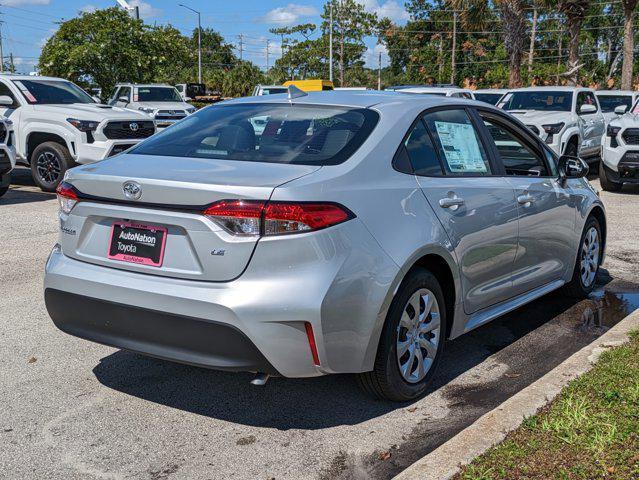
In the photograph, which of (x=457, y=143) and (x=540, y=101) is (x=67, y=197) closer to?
(x=457, y=143)

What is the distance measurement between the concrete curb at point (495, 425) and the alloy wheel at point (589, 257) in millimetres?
1708

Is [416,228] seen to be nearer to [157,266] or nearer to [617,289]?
[157,266]

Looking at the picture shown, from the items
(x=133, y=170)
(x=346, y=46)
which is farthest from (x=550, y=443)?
(x=346, y=46)

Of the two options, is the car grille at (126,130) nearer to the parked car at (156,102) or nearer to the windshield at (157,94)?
the parked car at (156,102)

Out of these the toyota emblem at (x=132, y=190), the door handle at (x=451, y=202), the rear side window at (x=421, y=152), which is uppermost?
the rear side window at (x=421, y=152)

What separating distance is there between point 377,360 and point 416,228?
Result: 28.6 inches

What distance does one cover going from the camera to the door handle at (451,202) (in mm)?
4379

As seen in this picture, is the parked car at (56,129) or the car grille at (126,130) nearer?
the parked car at (56,129)

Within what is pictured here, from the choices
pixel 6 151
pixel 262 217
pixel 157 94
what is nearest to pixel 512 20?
pixel 157 94

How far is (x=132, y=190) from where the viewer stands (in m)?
3.78

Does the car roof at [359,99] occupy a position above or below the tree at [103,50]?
below

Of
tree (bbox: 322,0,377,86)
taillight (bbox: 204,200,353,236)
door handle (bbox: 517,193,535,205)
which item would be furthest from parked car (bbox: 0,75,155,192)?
tree (bbox: 322,0,377,86)

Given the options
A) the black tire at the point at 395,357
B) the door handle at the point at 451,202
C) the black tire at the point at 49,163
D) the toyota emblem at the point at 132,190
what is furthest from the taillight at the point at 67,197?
the black tire at the point at 49,163

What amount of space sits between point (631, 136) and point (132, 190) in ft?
37.7
